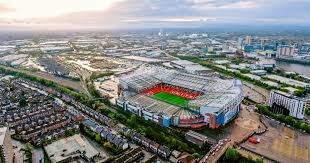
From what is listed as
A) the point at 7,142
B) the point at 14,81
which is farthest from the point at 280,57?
the point at 7,142

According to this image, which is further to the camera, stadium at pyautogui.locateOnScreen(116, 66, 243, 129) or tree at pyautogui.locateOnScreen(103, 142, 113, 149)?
stadium at pyautogui.locateOnScreen(116, 66, 243, 129)

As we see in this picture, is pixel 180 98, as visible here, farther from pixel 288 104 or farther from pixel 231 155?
pixel 231 155

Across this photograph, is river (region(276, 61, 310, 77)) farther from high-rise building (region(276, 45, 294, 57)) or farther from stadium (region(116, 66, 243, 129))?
stadium (region(116, 66, 243, 129))

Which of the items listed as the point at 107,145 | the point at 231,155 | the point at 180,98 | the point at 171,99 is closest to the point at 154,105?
the point at 171,99

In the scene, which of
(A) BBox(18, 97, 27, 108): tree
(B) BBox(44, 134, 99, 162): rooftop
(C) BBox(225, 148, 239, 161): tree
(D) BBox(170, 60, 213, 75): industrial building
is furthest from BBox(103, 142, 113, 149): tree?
(D) BBox(170, 60, 213, 75): industrial building

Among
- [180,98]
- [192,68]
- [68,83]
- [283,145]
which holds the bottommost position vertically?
[283,145]

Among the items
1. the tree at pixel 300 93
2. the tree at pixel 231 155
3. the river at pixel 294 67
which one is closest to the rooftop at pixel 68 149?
the tree at pixel 231 155

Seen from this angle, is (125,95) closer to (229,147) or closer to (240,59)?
(229,147)
